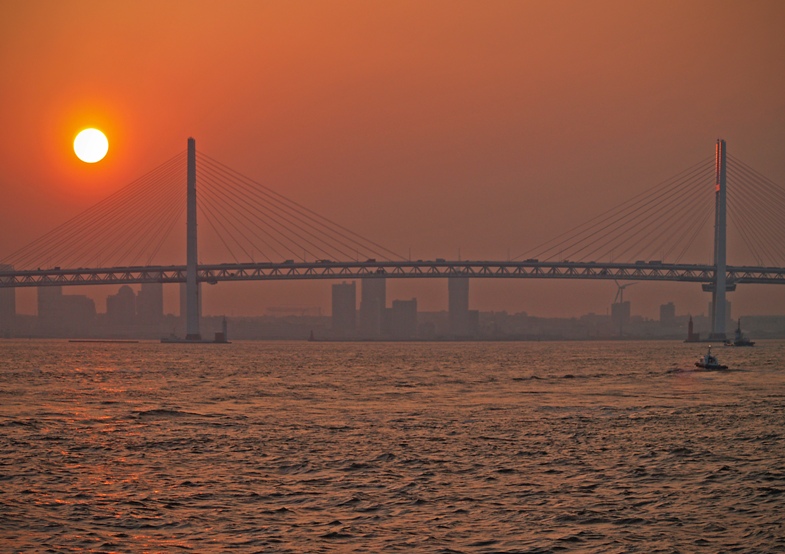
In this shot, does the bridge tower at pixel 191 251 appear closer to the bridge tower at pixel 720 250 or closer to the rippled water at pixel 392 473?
the bridge tower at pixel 720 250

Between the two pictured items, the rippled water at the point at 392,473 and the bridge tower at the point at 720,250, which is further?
the bridge tower at the point at 720,250

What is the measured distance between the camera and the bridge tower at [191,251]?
347 feet

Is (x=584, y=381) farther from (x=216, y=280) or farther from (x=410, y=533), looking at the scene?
(x=216, y=280)

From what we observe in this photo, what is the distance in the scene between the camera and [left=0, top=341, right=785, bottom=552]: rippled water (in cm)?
1439

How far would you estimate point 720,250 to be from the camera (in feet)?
370

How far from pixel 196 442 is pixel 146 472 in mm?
4801

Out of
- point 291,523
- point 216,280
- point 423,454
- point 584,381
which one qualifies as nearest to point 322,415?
point 423,454

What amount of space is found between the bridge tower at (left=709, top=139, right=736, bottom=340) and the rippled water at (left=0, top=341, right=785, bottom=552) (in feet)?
247

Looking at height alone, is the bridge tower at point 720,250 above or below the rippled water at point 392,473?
above

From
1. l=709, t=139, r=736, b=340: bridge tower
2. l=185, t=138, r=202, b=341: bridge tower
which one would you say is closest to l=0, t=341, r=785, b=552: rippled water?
l=185, t=138, r=202, b=341: bridge tower

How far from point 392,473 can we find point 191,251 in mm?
90121

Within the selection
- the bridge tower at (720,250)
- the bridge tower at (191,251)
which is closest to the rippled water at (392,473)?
the bridge tower at (191,251)

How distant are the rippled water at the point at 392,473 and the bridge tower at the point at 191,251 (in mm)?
66568

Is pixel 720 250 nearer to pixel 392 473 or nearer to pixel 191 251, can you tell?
pixel 191 251
